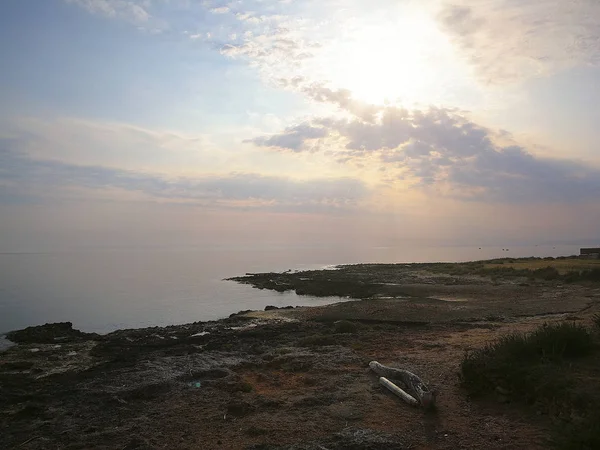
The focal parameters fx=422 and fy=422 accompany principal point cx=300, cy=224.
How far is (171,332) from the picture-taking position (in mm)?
21078

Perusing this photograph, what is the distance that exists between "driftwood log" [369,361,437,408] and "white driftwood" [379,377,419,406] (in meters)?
0.07

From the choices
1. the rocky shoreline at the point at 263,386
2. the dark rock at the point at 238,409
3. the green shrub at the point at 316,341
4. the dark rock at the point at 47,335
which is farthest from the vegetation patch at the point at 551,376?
the dark rock at the point at 47,335

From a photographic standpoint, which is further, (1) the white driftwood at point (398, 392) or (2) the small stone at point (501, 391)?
(1) the white driftwood at point (398, 392)

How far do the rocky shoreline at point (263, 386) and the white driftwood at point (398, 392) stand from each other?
0.57 feet

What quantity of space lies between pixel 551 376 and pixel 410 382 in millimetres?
2796

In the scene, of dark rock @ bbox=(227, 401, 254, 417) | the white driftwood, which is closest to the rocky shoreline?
dark rock @ bbox=(227, 401, 254, 417)

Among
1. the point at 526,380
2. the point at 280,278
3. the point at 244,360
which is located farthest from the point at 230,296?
the point at 526,380

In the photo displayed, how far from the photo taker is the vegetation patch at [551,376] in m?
6.48

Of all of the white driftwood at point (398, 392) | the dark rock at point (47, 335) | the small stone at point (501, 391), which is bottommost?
the dark rock at point (47, 335)

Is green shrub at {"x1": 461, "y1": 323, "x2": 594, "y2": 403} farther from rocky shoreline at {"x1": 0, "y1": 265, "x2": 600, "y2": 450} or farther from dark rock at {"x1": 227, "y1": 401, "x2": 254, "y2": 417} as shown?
dark rock at {"x1": 227, "y1": 401, "x2": 254, "y2": 417}

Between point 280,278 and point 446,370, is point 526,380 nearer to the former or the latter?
point 446,370

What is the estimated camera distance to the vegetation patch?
255 inches

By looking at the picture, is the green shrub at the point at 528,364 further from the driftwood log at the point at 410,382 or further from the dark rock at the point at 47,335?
Result: the dark rock at the point at 47,335

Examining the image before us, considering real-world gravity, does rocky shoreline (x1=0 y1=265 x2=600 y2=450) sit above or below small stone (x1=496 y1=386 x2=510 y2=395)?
below
